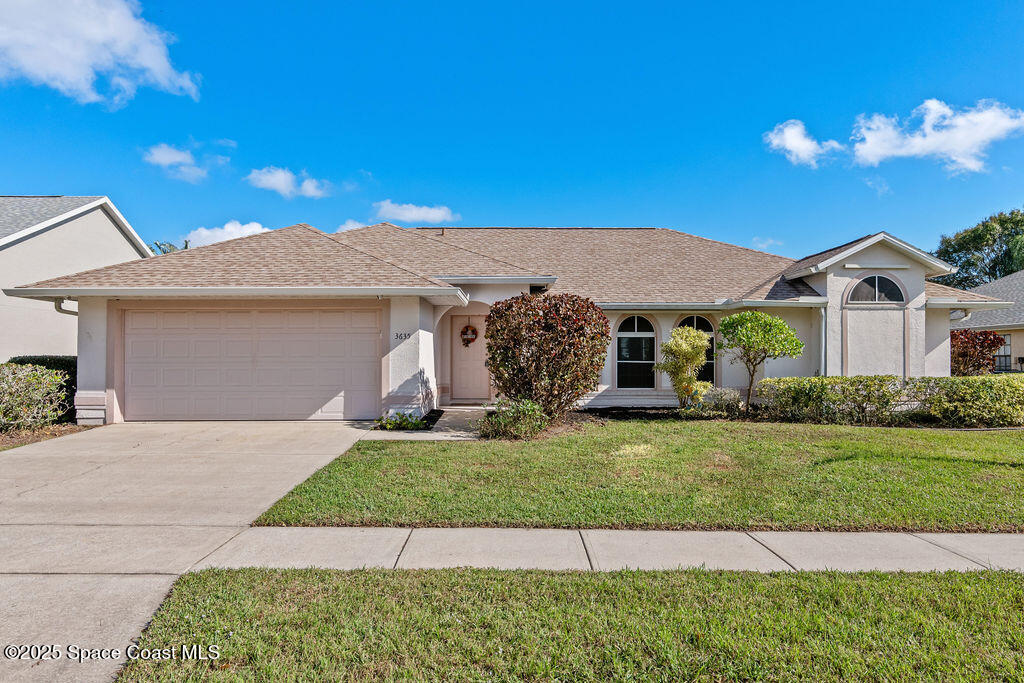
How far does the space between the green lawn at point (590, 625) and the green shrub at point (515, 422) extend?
16.8ft

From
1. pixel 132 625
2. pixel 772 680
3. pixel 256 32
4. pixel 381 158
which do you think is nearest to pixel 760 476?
pixel 772 680

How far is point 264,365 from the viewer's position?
10969 mm

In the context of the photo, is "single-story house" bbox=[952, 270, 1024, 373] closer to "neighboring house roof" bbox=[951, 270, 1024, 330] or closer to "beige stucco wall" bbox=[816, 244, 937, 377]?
"neighboring house roof" bbox=[951, 270, 1024, 330]

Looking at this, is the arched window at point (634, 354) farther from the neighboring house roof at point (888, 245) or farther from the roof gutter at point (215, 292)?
the roof gutter at point (215, 292)

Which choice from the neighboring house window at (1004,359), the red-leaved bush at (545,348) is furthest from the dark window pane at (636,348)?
the neighboring house window at (1004,359)

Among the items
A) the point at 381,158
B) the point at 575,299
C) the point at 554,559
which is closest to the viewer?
the point at 554,559

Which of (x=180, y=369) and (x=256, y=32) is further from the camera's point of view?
(x=256, y=32)

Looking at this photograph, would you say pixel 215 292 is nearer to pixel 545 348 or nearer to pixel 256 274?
pixel 256 274

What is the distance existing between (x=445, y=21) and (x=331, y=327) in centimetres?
807

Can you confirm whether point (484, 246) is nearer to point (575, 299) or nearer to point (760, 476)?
point (575, 299)

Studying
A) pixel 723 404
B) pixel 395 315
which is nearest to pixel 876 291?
pixel 723 404

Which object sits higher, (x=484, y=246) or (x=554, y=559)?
(x=484, y=246)

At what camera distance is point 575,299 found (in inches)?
391

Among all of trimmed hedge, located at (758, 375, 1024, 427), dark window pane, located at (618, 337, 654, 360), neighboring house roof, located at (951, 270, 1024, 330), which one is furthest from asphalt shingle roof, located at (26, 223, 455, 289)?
neighboring house roof, located at (951, 270, 1024, 330)
